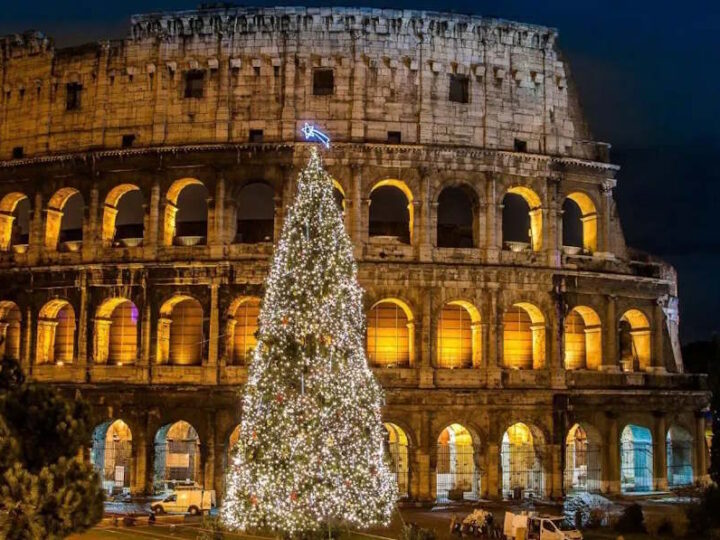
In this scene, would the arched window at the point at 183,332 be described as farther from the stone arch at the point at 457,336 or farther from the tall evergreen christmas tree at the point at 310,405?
the tall evergreen christmas tree at the point at 310,405

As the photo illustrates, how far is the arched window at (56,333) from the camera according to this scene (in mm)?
30203

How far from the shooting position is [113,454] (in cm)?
3084

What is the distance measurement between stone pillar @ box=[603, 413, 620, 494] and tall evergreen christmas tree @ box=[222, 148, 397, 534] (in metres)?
13.9

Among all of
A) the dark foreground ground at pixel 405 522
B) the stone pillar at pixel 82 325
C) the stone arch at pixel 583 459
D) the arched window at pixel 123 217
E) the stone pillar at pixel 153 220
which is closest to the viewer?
the dark foreground ground at pixel 405 522

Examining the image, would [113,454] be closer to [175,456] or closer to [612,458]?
[175,456]

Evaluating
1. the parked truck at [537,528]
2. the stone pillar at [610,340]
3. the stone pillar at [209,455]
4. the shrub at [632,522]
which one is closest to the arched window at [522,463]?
the stone pillar at [610,340]

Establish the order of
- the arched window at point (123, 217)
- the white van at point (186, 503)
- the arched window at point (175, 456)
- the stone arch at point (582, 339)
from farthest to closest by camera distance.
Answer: the stone arch at point (582, 339), the arched window at point (123, 217), the arched window at point (175, 456), the white van at point (186, 503)

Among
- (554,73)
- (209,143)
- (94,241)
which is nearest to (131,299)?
(94,241)

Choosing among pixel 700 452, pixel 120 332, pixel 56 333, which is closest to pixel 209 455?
pixel 120 332

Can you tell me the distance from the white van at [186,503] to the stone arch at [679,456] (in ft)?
55.0

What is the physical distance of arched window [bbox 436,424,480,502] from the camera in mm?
29656

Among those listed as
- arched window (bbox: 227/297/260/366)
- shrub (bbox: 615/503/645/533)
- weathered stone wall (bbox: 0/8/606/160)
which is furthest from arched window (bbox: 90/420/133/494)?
shrub (bbox: 615/503/645/533)

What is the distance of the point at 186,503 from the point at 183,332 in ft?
21.8

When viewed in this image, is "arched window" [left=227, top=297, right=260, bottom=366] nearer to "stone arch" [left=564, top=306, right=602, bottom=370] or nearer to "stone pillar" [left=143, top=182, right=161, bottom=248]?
"stone pillar" [left=143, top=182, right=161, bottom=248]
